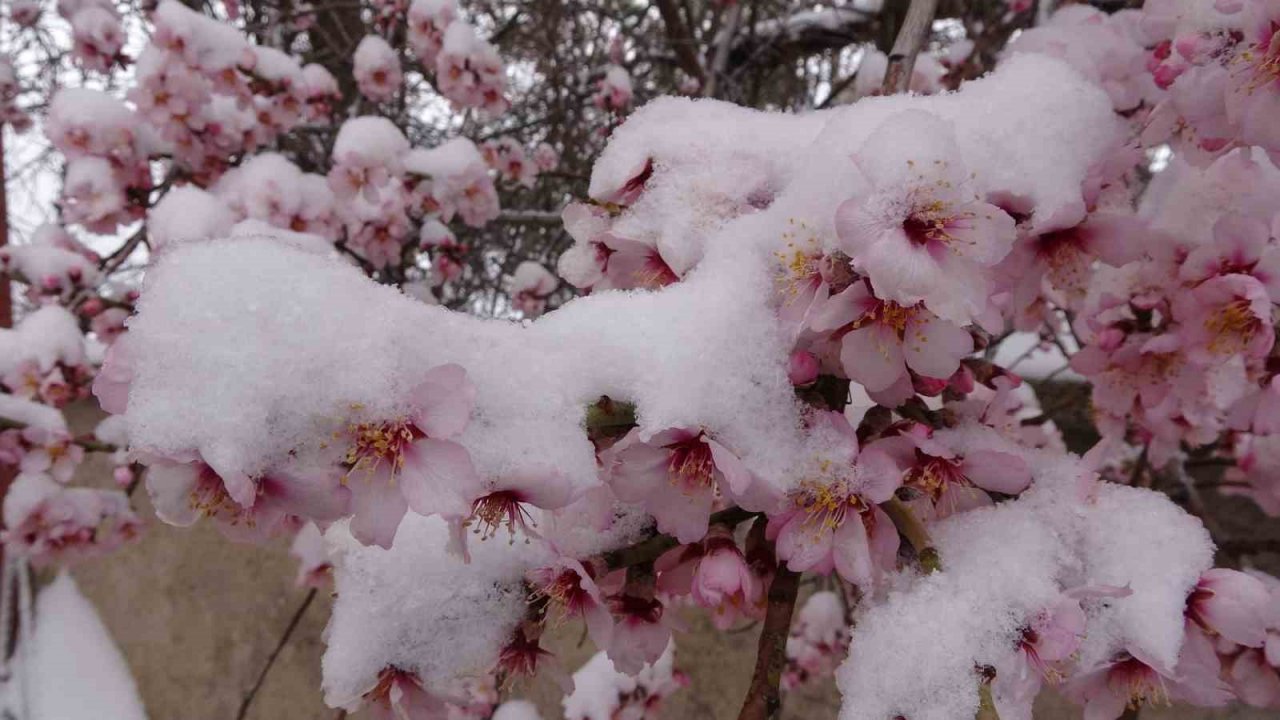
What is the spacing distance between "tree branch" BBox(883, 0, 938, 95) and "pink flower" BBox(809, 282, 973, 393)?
49 centimetres

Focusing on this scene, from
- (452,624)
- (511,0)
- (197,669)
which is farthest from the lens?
(197,669)

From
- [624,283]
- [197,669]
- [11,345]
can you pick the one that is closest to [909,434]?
[624,283]

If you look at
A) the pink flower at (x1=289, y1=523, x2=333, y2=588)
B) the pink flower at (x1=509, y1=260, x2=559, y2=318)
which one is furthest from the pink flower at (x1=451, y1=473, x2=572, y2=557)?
the pink flower at (x1=509, y1=260, x2=559, y2=318)

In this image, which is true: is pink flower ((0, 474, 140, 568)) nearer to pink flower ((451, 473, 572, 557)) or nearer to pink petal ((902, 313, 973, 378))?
pink flower ((451, 473, 572, 557))

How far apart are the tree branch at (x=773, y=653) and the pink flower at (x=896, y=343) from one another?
9.3 inches

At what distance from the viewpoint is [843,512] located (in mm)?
692

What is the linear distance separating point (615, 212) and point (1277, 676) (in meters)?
1.06

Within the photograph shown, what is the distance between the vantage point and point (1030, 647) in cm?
64

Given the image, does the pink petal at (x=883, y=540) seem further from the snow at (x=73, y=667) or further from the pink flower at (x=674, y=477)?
the snow at (x=73, y=667)

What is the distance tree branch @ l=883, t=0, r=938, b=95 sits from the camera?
40.7 inches

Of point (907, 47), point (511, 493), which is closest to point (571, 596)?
point (511, 493)

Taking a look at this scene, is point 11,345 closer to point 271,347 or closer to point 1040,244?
point 271,347

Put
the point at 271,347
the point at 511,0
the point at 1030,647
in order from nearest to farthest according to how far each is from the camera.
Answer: the point at 271,347, the point at 1030,647, the point at 511,0

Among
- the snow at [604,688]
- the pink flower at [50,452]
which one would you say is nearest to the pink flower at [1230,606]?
the snow at [604,688]
